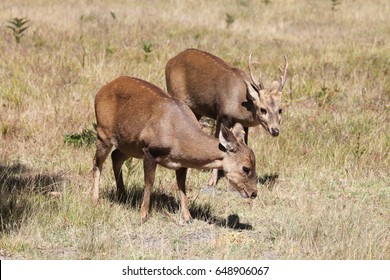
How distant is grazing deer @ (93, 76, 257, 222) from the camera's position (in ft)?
27.4

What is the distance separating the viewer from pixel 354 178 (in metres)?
10.8

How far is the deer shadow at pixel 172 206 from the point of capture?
8.95 metres

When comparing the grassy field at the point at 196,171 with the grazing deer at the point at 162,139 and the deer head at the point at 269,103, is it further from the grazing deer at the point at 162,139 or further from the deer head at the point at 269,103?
the deer head at the point at 269,103

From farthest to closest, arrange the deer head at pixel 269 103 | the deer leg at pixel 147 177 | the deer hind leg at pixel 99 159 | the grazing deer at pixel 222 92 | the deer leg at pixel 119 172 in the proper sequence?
the grazing deer at pixel 222 92
the deer head at pixel 269 103
the deer leg at pixel 119 172
the deer hind leg at pixel 99 159
the deer leg at pixel 147 177

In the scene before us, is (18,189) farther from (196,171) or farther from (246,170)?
(246,170)

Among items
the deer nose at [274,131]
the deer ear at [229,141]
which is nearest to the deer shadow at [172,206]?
the deer ear at [229,141]

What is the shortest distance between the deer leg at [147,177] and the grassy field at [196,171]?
0.11 metres

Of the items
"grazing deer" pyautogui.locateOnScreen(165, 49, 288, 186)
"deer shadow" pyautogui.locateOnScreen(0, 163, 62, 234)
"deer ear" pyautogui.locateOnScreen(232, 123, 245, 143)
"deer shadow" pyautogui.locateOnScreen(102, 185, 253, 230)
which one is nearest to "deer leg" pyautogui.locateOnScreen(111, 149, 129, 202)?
"deer shadow" pyautogui.locateOnScreen(102, 185, 253, 230)

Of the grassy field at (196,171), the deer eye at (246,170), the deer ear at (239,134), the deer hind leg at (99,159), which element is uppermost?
the deer ear at (239,134)

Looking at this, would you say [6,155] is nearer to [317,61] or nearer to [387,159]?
[387,159]

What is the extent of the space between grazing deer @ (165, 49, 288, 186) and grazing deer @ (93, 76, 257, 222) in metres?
1.59

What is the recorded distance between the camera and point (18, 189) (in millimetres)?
9461

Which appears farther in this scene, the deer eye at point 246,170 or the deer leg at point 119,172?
the deer leg at point 119,172

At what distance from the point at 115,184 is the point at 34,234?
207 cm
